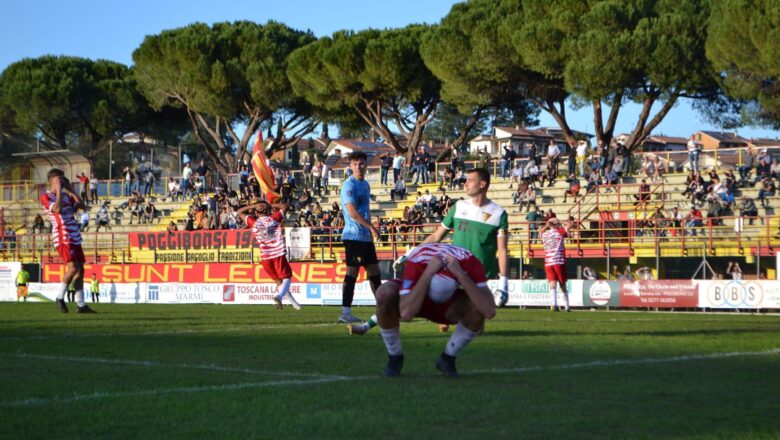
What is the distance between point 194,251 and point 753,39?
22322 mm

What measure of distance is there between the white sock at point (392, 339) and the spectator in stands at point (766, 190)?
2919 cm

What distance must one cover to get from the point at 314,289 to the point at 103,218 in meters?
21.9

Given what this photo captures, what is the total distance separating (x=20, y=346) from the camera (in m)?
11.2

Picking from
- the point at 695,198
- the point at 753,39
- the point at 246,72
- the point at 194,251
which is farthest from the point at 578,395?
the point at 246,72

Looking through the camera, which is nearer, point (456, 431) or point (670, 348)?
point (456, 431)

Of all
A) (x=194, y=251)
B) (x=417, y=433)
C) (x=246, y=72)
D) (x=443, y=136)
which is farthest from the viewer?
(x=443, y=136)

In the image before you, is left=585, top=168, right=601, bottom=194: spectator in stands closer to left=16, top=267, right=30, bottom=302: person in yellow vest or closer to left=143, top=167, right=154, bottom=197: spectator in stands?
left=16, top=267, right=30, bottom=302: person in yellow vest

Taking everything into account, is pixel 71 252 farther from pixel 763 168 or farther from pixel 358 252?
pixel 763 168

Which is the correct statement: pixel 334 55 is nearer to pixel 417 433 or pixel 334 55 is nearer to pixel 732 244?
pixel 732 244

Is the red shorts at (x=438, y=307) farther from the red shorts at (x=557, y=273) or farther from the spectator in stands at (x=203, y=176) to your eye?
the spectator in stands at (x=203, y=176)

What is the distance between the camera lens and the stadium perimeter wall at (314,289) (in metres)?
26.3

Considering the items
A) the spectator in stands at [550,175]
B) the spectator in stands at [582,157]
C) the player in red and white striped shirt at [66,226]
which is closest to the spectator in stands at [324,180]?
the spectator in stands at [550,175]

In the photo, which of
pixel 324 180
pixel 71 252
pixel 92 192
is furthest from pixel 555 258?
pixel 92 192

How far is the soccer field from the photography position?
20.2ft
